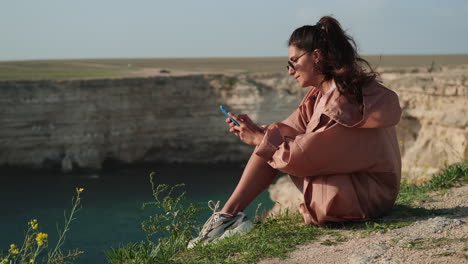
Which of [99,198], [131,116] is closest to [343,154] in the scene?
[99,198]

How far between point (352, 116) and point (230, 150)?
15910 millimetres

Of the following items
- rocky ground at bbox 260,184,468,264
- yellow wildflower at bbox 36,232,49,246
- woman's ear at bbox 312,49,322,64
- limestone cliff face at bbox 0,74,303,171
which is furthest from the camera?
limestone cliff face at bbox 0,74,303,171

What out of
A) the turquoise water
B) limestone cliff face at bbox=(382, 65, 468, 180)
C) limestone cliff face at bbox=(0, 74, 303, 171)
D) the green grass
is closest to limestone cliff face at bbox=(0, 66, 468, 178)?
limestone cliff face at bbox=(0, 74, 303, 171)

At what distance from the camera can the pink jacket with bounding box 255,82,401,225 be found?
116 inches

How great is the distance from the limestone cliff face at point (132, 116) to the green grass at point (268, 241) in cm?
1268

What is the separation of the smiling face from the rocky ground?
0.90 meters

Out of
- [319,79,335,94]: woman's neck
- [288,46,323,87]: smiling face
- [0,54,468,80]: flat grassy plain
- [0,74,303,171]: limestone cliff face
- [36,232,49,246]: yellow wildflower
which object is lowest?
[0,74,303,171]: limestone cliff face

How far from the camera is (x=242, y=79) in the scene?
61.1ft

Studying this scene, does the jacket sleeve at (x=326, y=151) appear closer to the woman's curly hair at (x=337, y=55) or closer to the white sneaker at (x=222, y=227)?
the woman's curly hair at (x=337, y=55)

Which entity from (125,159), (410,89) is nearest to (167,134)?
(125,159)

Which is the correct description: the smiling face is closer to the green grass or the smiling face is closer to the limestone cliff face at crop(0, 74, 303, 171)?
the green grass

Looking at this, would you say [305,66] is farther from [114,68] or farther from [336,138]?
[114,68]

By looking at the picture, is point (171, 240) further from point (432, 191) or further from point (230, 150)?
point (230, 150)

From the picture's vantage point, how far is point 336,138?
296 cm
